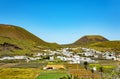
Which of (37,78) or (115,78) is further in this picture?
(37,78)

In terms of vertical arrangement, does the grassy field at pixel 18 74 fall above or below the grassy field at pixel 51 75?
above

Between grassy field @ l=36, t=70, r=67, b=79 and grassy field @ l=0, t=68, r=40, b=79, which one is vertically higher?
grassy field @ l=0, t=68, r=40, b=79

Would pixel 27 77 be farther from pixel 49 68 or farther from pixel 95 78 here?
pixel 49 68

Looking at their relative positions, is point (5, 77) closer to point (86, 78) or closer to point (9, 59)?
point (86, 78)

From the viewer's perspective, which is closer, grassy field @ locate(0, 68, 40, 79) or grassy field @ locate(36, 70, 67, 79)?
grassy field @ locate(0, 68, 40, 79)

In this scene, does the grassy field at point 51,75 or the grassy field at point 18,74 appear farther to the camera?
the grassy field at point 51,75

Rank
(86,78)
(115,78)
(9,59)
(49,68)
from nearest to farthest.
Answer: (115,78)
(86,78)
(49,68)
(9,59)

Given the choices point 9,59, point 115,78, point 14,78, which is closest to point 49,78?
point 14,78

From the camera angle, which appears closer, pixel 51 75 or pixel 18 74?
pixel 18 74

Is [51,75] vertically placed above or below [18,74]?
below

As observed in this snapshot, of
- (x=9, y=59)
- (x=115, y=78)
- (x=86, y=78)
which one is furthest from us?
(x=9, y=59)
